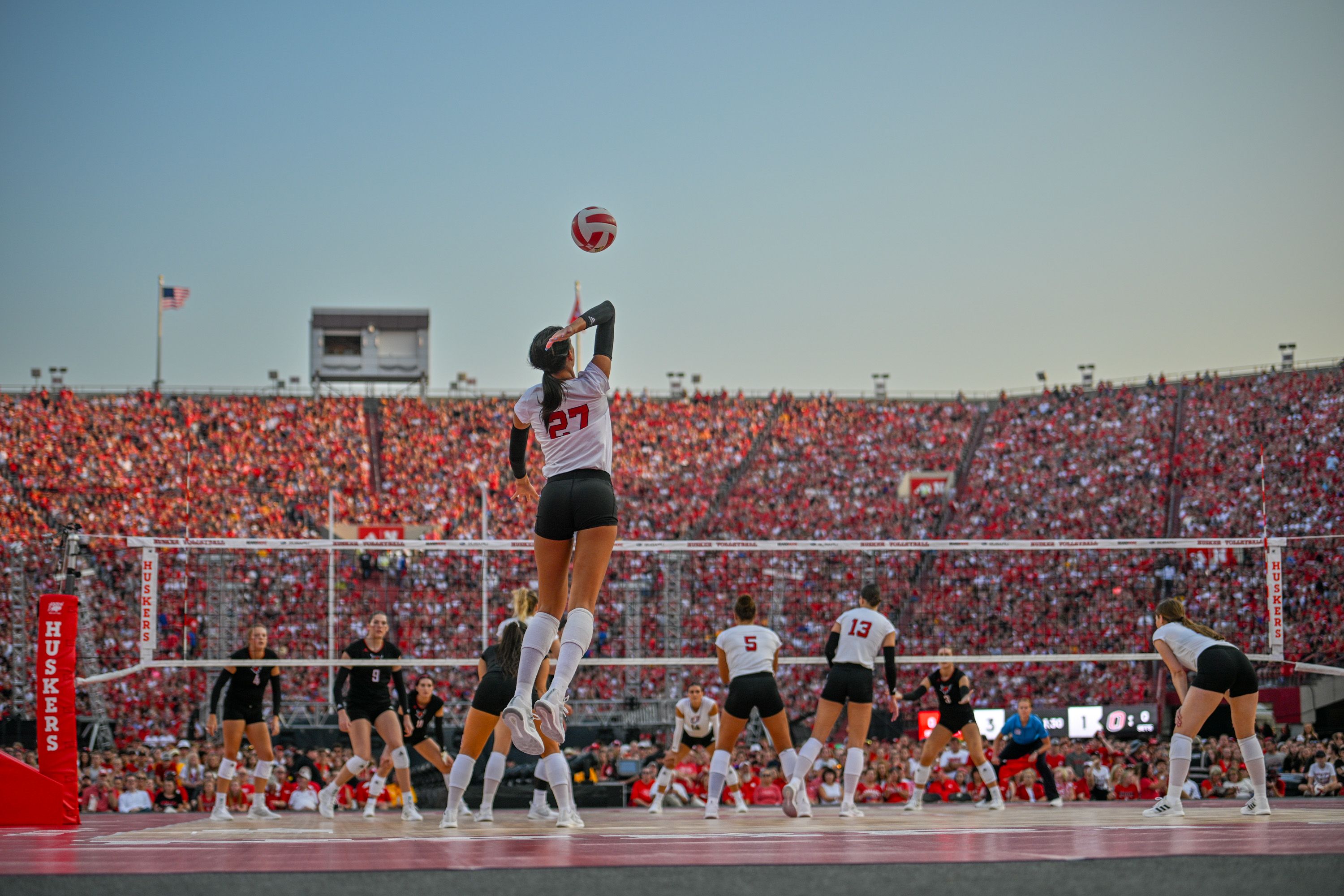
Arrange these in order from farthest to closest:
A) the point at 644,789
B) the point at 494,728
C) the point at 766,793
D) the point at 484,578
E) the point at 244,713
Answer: the point at 766,793 < the point at 644,789 < the point at 484,578 < the point at 244,713 < the point at 494,728

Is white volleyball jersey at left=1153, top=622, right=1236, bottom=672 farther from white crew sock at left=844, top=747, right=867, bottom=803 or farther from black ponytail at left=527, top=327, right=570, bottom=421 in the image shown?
black ponytail at left=527, top=327, right=570, bottom=421

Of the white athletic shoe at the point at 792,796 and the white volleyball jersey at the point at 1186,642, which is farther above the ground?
the white volleyball jersey at the point at 1186,642

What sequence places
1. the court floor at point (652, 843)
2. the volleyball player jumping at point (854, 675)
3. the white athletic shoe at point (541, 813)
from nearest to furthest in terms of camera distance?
the court floor at point (652, 843) < the volleyball player jumping at point (854, 675) < the white athletic shoe at point (541, 813)

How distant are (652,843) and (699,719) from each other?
6532mm

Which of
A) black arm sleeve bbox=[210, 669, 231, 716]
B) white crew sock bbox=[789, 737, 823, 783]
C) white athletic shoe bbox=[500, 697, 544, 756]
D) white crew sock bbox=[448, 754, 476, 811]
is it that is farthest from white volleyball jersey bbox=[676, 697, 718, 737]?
white athletic shoe bbox=[500, 697, 544, 756]

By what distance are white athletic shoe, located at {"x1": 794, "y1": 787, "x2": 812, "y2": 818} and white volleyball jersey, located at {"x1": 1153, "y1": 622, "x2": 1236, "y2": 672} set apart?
9.98 feet

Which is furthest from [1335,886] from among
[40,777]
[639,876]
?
[40,777]

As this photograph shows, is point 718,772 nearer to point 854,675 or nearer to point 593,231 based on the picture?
point 854,675

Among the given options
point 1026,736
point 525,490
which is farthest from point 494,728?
point 1026,736

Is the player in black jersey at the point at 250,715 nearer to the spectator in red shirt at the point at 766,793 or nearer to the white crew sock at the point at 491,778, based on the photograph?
the white crew sock at the point at 491,778

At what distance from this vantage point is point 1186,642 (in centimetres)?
917

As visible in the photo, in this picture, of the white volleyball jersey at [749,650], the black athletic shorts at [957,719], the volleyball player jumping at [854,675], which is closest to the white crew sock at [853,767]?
the volleyball player jumping at [854,675]

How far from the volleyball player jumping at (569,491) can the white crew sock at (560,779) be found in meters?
3.01

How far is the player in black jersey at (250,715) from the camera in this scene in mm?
11055
